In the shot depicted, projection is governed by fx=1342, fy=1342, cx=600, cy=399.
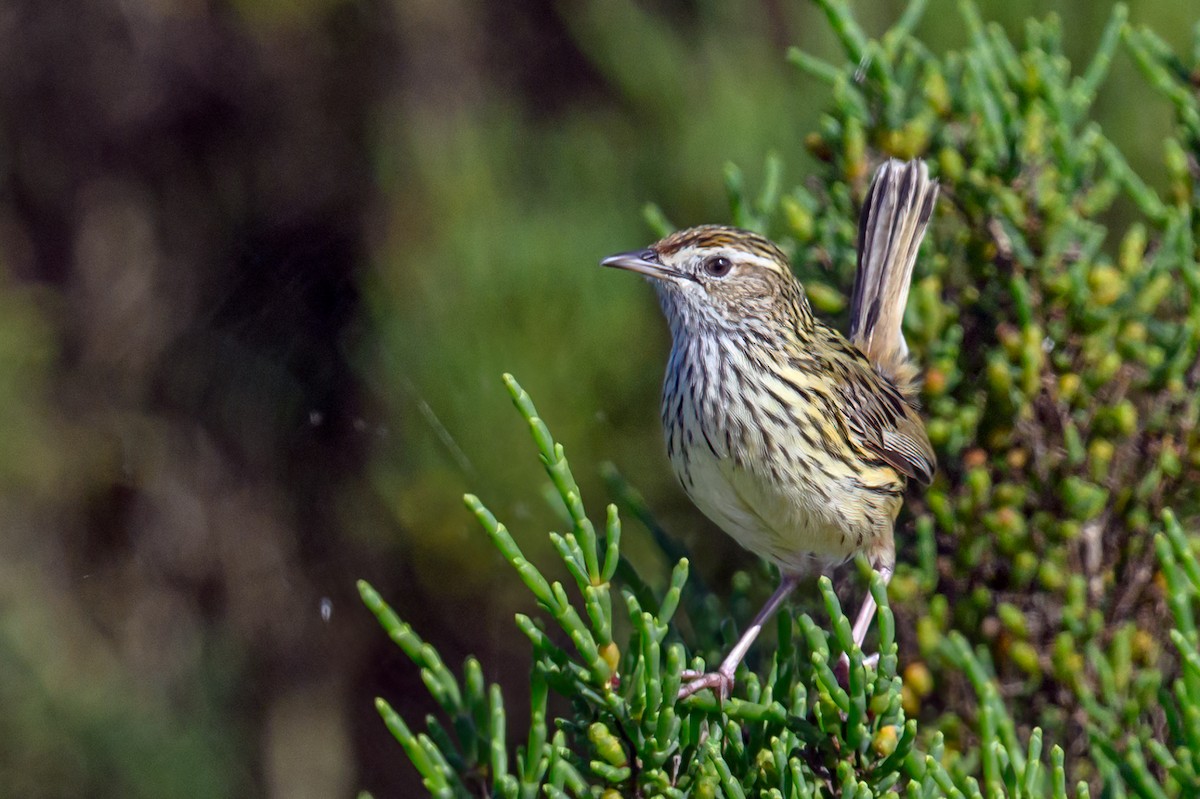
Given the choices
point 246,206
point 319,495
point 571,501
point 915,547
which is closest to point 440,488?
point 319,495

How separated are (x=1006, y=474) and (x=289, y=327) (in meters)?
2.91

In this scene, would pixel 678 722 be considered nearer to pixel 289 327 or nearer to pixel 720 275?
pixel 720 275

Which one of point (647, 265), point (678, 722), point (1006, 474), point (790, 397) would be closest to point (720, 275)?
point (647, 265)

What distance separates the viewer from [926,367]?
10.6 feet

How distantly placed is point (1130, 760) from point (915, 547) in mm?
881

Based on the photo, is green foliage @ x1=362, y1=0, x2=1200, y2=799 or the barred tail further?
the barred tail

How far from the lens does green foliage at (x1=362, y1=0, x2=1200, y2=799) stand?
2.55 meters

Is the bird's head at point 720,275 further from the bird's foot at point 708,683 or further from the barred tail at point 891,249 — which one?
the bird's foot at point 708,683

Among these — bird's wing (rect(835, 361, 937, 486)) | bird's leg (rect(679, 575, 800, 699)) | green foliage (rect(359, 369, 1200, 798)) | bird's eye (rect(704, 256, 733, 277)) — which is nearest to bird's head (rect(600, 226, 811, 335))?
bird's eye (rect(704, 256, 733, 277))

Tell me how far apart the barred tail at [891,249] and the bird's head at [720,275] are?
8.7 inches

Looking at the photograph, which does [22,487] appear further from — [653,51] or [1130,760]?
[1130,760]

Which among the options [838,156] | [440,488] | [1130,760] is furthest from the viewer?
[440,488]

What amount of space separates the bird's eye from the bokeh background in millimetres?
1194

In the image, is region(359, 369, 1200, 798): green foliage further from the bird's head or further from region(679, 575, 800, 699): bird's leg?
the bird's head
